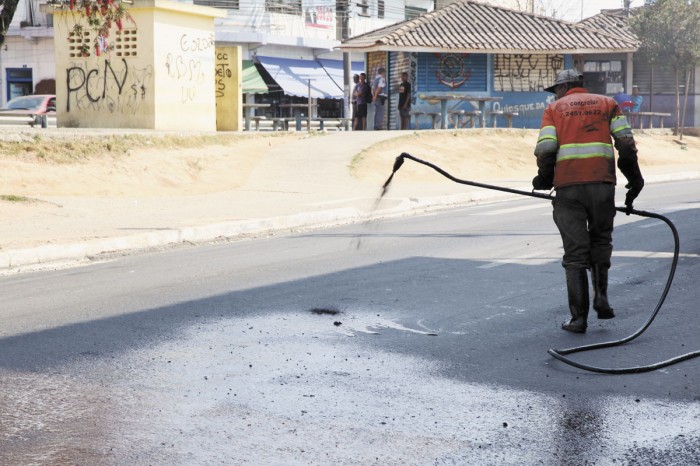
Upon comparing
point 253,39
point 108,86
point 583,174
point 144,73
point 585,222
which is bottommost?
point 585,222

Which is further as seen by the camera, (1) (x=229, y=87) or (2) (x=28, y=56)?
(2) (x=28, y=56)

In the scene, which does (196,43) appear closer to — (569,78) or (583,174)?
(569,78)

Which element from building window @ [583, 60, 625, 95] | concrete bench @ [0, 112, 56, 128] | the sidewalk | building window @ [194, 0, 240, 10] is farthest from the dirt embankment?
building window @ [194, 0, 240, 10]

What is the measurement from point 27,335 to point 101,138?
12.9 metres

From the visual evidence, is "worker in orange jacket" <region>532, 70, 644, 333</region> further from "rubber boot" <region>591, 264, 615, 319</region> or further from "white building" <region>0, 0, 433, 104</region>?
"white building" <region>0, 0, 433, 104</region>

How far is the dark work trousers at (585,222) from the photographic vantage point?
666cm

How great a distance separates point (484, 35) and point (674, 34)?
7.68m

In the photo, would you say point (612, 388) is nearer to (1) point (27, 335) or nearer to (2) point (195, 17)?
(1) point (27, 335)

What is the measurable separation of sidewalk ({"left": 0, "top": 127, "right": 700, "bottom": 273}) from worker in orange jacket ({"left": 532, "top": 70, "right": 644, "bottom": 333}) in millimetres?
3685

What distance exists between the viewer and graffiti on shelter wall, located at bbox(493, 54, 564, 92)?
115 ft

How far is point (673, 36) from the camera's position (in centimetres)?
3628

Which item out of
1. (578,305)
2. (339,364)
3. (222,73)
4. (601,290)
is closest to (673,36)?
(222,73)

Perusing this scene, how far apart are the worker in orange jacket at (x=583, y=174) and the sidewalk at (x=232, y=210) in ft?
12.1

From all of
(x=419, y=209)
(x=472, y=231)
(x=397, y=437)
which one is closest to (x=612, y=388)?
(x=397, y=437)
